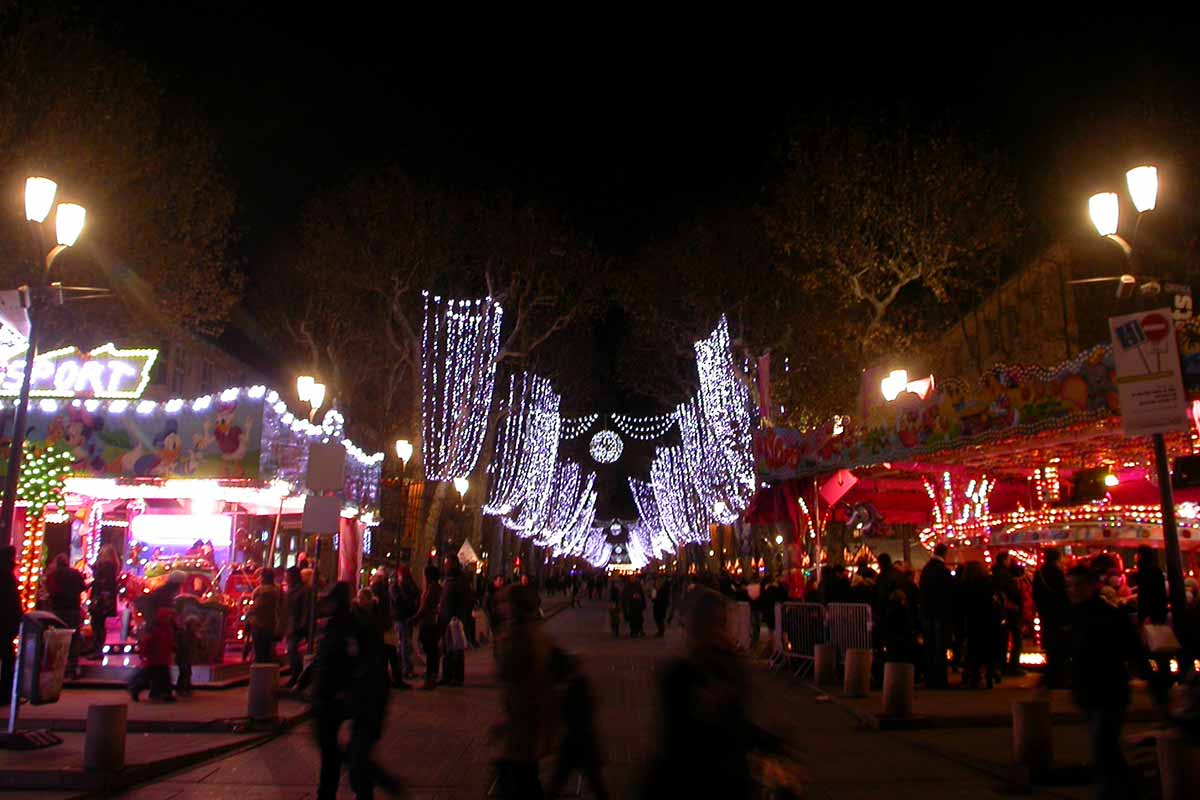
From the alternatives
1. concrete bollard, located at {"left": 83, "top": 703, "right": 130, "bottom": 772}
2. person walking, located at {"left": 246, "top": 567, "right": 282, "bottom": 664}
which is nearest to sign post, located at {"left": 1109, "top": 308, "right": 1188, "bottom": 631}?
concrete bollard, located at {"left": 83, "top": 703, "right": 130, "bottom": 772}

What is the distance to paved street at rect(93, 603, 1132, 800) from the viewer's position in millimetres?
8594

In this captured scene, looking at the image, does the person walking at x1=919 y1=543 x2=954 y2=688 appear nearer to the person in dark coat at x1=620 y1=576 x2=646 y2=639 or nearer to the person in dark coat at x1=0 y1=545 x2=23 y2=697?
the person in dark coat at x1=0 y1=545 x2=23 y2=697

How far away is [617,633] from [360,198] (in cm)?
1446

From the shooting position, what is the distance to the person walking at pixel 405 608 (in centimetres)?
1725

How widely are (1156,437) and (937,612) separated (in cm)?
547

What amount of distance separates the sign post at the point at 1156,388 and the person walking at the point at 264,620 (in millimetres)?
12043

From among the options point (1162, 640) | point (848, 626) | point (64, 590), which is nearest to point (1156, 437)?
point (1162, 640)

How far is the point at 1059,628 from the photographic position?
1317cm

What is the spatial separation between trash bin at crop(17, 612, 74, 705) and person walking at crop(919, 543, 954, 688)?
36.8 ft

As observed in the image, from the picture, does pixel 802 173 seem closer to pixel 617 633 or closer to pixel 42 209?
pixel 617 633

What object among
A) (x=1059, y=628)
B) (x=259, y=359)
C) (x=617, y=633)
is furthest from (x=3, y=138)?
(x=259, y=359)

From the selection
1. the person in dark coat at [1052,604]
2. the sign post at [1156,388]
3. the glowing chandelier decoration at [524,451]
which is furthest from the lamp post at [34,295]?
the glowing chandelier decoration at [524,451]

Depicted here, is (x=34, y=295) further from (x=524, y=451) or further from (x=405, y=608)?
(x=524, y=451)

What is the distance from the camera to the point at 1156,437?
10.7m
